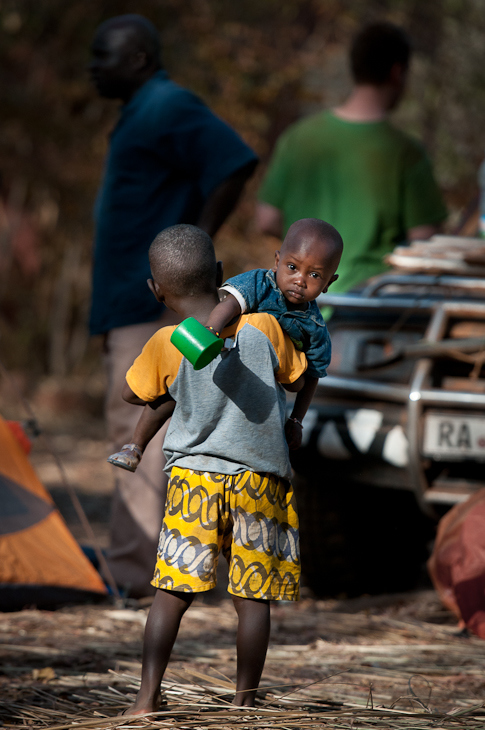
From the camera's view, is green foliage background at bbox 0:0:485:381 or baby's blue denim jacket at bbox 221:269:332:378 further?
green foliage background at bbox 0:0:485:381

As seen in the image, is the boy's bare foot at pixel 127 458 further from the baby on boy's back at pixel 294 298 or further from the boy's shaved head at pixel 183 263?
the boy's shaved head at pixel 183 263

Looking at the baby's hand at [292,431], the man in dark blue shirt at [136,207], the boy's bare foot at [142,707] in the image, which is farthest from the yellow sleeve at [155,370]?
the man in dark blue shirt at [136,207]

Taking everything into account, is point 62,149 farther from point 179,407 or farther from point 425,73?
point 179,407

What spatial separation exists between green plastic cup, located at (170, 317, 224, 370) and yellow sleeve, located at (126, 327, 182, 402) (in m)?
0.19

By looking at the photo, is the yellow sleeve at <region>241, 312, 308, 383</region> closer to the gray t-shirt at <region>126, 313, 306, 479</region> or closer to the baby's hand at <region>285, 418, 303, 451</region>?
the gray t-shirt at <region>126, 313, 306, 479</region>

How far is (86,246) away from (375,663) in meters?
7.70

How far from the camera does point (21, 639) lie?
110 inches

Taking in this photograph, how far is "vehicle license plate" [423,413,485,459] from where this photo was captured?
2906mm

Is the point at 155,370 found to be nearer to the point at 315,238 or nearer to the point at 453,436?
the point at 315,238

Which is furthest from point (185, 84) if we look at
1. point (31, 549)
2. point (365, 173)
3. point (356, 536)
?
point (31, 549)

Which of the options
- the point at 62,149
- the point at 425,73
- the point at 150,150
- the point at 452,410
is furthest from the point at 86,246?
the point at 452,410

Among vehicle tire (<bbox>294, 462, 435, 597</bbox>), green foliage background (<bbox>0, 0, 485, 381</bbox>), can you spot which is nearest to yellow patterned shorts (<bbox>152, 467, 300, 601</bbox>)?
vehicle tire (<bbox>294, 462, 435, 597</bbox>)

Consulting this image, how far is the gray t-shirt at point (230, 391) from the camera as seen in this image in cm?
187

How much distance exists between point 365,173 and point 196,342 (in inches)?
90.8
